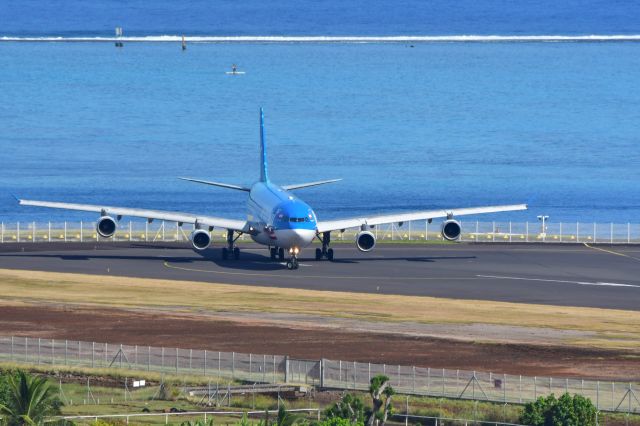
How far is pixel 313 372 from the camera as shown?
2491 inches

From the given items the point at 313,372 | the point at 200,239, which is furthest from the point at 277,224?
the point at 313,372

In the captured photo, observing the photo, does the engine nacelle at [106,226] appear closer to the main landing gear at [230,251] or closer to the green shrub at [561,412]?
the main landing gear at [230,251]

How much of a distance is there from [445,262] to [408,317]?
27.8 meters

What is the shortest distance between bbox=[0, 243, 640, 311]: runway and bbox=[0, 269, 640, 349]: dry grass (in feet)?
9.58

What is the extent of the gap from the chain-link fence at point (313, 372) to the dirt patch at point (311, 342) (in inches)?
178

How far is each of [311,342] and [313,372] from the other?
10539mm

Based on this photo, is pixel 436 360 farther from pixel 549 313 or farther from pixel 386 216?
pixel 386 216

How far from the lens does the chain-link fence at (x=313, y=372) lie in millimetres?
59031

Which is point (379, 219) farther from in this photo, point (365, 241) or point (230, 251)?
point (230, 251)

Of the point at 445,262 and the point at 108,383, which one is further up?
the point at 445,262

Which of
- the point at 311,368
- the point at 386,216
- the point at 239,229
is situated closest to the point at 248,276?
the point at 239,229

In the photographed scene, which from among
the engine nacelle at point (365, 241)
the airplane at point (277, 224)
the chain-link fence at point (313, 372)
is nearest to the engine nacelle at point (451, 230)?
the airplane at point (277, 224)

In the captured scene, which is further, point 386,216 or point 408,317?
point 386,216

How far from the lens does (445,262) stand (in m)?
110
